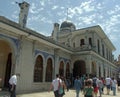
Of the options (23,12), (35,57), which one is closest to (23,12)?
(23,12)

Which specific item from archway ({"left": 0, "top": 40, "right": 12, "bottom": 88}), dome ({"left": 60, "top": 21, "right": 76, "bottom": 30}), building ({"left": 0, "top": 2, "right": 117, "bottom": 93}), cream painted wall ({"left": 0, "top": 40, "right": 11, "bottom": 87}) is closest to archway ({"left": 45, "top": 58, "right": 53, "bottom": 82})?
building ({"left": 0, "top": 2, "right": 117, "bottom": 93})

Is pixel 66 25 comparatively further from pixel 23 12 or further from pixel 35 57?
pixel 23 12

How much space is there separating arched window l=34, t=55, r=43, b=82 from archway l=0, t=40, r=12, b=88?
89.3 inches

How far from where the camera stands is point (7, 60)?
14.1 metres

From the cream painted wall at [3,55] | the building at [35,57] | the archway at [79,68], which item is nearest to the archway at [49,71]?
the building at [35,57]

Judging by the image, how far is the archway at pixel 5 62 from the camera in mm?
13781

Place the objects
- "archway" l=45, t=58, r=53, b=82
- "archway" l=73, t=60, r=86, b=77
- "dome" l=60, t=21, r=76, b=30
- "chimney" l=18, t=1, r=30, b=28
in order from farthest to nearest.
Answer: "dome" l=60, t=21, r=76, b=30
"archway" l=73, t=60, r=86, b=77
"archway" l=45, t=58, r=53, b=82
"chimney" l=18, t=1, r=30, b=28

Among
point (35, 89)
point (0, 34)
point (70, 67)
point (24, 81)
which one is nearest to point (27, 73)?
point (24, 81)

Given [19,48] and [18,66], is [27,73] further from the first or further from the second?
[19,48]

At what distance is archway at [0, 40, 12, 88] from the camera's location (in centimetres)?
1378

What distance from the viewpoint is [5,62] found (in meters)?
14.1

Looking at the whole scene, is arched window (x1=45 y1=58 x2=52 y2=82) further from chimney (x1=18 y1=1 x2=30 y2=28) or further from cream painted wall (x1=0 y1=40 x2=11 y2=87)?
chimney (x1=18 y1=1 x2=30 y2=28)

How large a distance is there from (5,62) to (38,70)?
3008 mm

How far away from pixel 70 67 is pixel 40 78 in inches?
258
